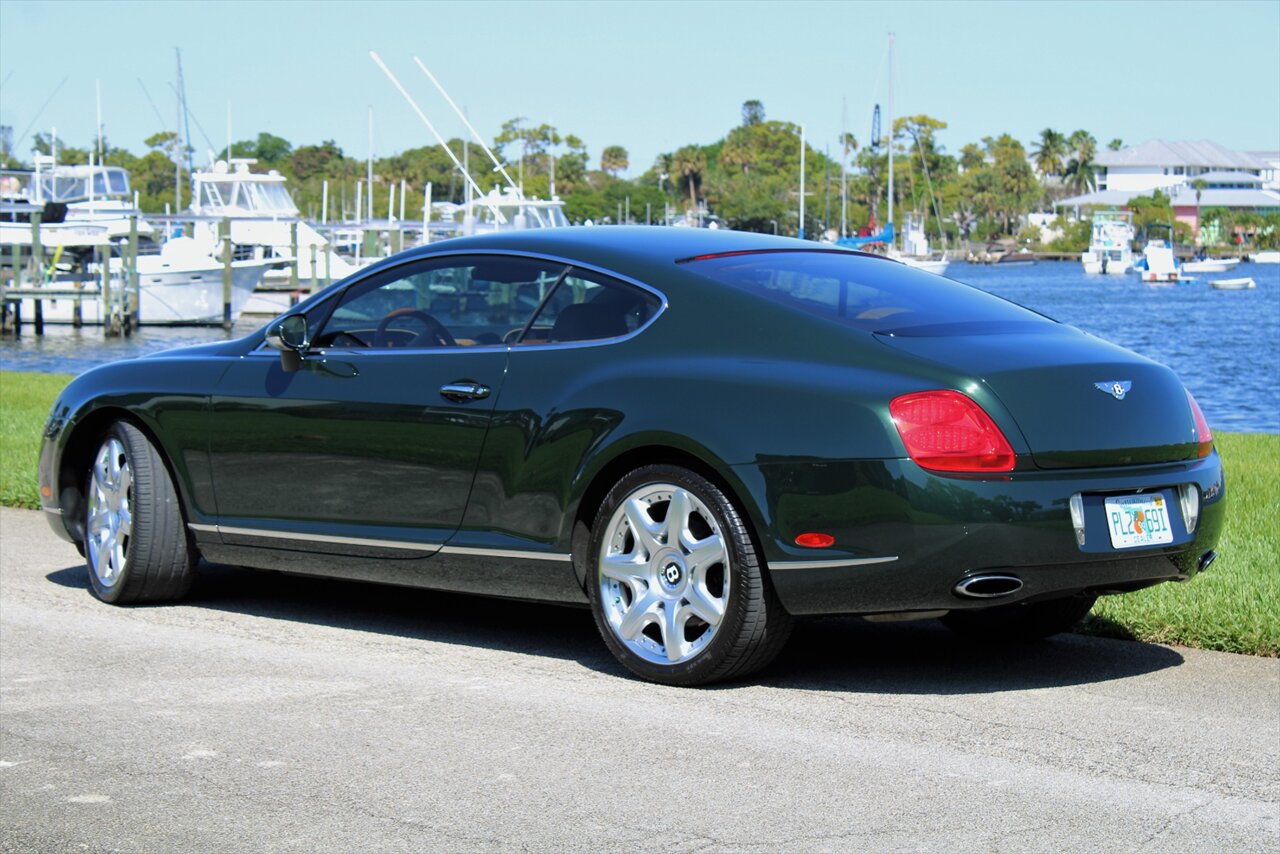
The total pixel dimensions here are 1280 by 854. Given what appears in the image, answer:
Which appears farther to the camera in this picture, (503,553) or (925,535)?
(503,553)

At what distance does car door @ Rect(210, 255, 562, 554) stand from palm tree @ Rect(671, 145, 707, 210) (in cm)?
17714

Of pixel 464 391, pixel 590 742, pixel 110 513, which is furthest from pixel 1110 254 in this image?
pixel 590 742

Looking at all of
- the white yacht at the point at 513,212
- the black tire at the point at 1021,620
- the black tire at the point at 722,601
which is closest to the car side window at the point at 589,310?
the black tire at the point at 722,601

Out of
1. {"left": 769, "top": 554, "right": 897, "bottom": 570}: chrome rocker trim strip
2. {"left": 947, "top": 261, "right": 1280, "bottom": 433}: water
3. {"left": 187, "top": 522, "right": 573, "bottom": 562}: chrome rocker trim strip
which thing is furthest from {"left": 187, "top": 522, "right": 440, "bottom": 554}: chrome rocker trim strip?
{"left": 947, "top": 261, "right": 1280, "bottom": 433}: water

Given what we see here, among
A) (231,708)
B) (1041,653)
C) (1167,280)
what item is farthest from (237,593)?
(1167,280)

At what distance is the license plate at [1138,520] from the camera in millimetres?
5434

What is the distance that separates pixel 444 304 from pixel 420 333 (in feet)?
0.49

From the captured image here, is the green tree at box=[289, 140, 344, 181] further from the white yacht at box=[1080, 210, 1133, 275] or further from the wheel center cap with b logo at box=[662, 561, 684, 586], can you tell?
the wheel center cap with b logo at box=[662, 561, 684, 586]

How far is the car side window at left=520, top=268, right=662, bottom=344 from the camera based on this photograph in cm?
606

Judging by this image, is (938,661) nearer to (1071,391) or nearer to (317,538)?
(1071,391)

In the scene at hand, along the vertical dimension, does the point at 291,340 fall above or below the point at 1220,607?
above

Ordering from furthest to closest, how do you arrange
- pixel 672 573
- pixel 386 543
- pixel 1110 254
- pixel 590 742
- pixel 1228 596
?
pixel 1110 254 → pixel 1228 596 → pixel 386 543 → pixel 672 573 → pixel 590 742

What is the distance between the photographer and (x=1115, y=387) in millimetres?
5590

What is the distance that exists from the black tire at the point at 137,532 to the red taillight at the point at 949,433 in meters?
3.22
